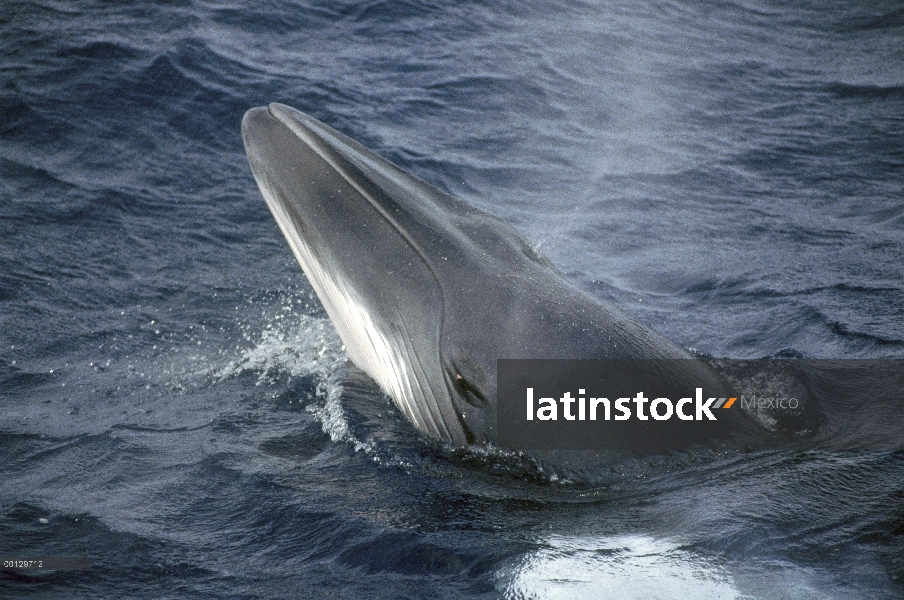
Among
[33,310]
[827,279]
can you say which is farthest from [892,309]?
[33,310]

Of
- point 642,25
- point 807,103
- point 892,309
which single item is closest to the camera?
point 892,309

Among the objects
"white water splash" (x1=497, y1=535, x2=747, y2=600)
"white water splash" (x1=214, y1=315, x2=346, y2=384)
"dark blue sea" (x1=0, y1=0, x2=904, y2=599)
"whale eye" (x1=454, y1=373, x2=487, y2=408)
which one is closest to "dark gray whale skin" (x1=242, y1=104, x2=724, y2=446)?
"whale eye" (x1=454, y1=373, x2=487, y2=408)

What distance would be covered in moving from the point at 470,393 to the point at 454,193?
751 cm

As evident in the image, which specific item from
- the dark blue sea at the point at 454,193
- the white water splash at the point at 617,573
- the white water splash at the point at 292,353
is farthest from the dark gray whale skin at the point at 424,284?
the white water splash at the point at 617,573

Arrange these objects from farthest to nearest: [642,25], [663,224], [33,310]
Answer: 1. [642,25]
2. [663,224]
3. [33,310]

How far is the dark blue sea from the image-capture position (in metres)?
5.03

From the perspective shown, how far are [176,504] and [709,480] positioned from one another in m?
3.26

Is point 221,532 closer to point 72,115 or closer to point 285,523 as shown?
point 285,523

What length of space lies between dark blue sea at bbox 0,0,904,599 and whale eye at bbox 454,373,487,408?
32cm

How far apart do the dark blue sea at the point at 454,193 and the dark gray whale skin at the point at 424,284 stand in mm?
473

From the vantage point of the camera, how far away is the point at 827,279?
10422 mm

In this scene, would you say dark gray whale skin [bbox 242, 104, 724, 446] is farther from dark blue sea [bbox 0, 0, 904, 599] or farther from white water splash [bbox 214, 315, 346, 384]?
white water splash [bbox 214, 315, 346, 384]

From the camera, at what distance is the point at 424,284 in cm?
609

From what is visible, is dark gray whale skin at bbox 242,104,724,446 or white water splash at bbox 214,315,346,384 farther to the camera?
white water splash at bbox 214,315,346,384
